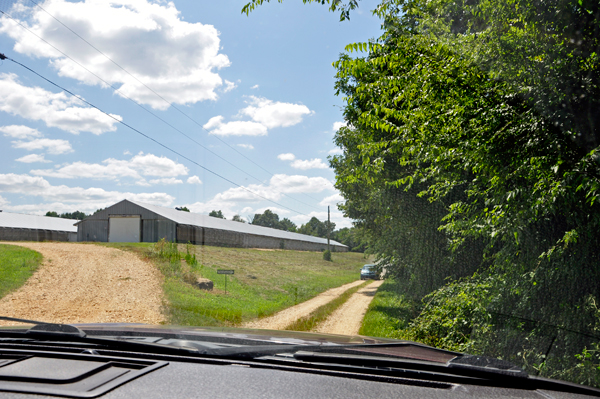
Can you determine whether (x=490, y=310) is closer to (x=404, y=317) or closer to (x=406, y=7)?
(x=406, y=7)

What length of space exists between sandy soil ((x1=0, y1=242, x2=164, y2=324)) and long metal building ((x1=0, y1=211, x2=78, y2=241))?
18399 mm

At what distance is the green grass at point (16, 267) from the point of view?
45.6 feet

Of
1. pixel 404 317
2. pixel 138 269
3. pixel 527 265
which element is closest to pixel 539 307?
pixel 527 265

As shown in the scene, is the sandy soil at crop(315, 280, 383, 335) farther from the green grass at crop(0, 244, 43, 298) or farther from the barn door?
the barn door

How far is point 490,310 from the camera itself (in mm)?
6016

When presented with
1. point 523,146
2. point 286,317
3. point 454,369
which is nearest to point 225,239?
point 286,317

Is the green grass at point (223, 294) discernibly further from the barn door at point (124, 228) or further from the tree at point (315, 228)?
the tree at point (315, 228)

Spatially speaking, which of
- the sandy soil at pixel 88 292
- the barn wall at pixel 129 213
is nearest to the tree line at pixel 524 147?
the sandy soil at pixel 88 292

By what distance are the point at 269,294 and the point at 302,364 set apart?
57.1 feet

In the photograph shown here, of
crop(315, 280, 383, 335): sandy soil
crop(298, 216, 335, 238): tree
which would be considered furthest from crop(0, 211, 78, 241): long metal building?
crop(298, 216, 335, 238): tree

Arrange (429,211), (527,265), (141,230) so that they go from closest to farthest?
(527,265), (429,211), (141,230)

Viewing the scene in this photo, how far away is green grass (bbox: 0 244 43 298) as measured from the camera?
1389 cm

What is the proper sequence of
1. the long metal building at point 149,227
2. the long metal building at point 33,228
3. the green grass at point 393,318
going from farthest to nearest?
1. the long metal building at point 33,228
2. the long metal building at point 149,227
3. the green grass at point 393,318

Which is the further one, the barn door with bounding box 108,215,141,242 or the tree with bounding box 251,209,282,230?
the tree with bounding box 251,209,282,230
